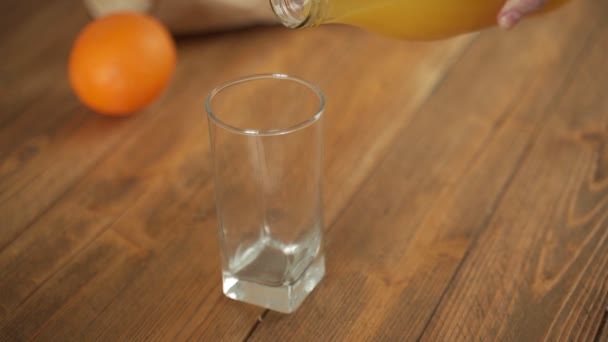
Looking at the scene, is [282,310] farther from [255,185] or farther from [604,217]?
[604,217]

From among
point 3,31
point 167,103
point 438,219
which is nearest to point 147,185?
point 167,103

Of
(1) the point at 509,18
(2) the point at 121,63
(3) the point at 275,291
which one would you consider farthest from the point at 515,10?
(2) the point at 121,63

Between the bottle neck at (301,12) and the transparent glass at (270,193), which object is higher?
the bottle neck at (301,12)

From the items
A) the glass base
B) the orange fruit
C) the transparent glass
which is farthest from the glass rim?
the orange fruit

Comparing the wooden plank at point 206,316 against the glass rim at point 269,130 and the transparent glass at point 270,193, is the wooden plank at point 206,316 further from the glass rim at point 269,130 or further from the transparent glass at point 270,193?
the glass rim at point 269,130

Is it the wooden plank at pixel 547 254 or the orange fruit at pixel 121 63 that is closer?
the wooden plank at pixel 547 254

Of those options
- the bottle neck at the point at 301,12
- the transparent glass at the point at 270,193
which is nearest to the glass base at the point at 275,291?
the transparent glass at the point at 270,193

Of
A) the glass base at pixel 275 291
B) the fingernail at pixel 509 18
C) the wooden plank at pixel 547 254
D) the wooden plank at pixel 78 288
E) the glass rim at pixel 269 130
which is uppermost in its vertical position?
the fingernail at pixel 509 18

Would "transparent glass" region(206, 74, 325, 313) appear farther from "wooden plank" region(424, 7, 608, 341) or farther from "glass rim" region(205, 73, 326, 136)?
"wooden plank" region(424, 7, 608, 341)
